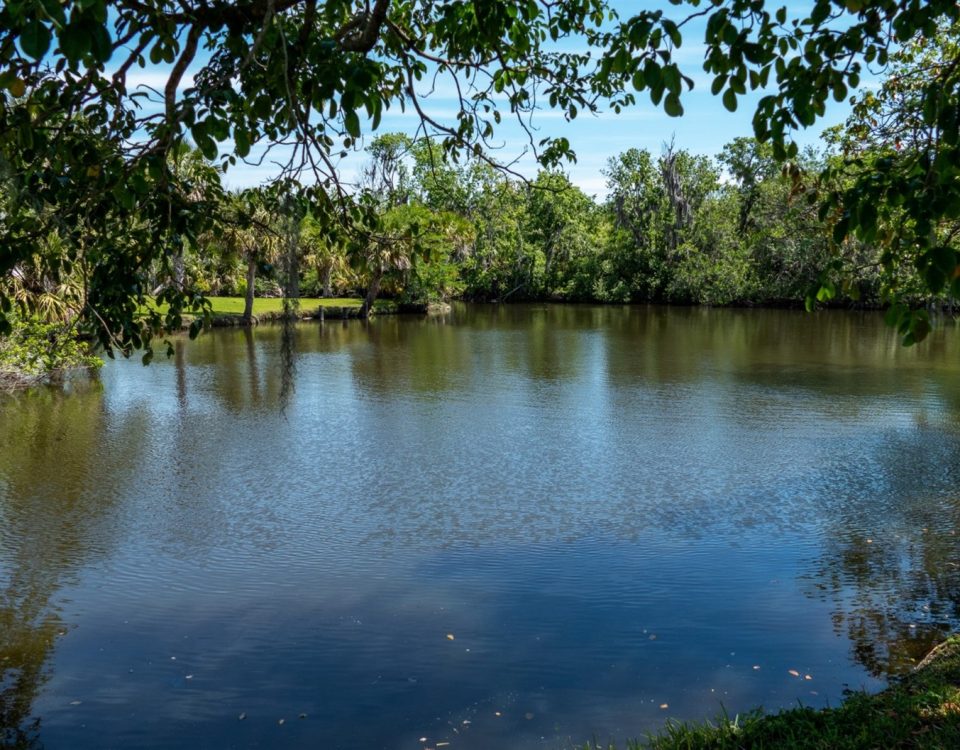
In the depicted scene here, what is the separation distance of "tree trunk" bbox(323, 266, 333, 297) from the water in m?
27.8

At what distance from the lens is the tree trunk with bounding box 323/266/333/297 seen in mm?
45719

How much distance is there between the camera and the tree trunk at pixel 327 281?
150 feet

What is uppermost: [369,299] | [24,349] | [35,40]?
[35,40]

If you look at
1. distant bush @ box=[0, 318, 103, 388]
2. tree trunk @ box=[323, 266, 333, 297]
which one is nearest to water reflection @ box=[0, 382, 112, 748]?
distant bush @ box=[0, 318, 103, 388]

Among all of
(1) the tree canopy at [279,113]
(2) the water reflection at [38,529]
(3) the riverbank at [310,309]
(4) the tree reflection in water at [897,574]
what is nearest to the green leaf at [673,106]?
(1) the tree canopy at [279,113]

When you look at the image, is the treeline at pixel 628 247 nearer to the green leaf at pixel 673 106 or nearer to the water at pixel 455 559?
the water at pixel 455 559

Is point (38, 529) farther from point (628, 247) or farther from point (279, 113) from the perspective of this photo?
point (628, 247)

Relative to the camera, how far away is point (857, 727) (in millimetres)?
4402

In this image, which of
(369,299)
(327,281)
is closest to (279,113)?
(369,299)

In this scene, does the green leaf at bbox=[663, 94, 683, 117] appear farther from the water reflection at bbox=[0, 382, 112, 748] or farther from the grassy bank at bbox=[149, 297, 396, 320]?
the grassy bank at bbox=[149, 297, 396, 320]

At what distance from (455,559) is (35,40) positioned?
22.7 ft

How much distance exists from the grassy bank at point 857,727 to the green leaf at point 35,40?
13.6 ft

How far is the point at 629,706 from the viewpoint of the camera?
5.84 metres

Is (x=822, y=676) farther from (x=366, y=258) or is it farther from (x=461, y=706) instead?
(x=366, y=258)
